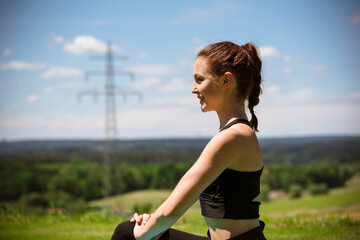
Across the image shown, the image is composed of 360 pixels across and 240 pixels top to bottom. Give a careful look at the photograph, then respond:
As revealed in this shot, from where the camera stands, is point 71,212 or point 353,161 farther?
point 353,161

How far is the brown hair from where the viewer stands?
2.23 metres

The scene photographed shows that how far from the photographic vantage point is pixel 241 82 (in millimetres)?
2311

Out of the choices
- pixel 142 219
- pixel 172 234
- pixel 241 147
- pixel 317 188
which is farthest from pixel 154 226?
pixel 317 188

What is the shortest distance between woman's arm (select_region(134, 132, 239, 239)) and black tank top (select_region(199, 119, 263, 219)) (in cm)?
10

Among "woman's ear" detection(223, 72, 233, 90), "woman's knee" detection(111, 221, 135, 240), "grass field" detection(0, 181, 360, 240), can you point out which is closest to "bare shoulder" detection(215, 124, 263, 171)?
"woman's ear" detection(223, 72, 233, 90)

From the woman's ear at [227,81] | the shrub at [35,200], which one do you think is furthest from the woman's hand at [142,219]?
the shrub at [35,200]

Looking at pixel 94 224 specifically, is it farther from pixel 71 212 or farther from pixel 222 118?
pixel 222 118

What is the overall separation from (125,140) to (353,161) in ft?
177

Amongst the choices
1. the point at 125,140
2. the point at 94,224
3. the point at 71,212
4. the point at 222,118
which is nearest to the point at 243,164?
the point at 222,118

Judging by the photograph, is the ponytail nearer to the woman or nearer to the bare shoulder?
the woman

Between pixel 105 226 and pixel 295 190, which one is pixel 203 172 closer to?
pixel 105 226

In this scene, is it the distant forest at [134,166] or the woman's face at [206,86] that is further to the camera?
the distant forest at [134,166]

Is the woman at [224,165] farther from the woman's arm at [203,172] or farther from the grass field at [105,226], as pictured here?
the grass field at [105,226]

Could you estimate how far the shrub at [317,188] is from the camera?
68.4m
